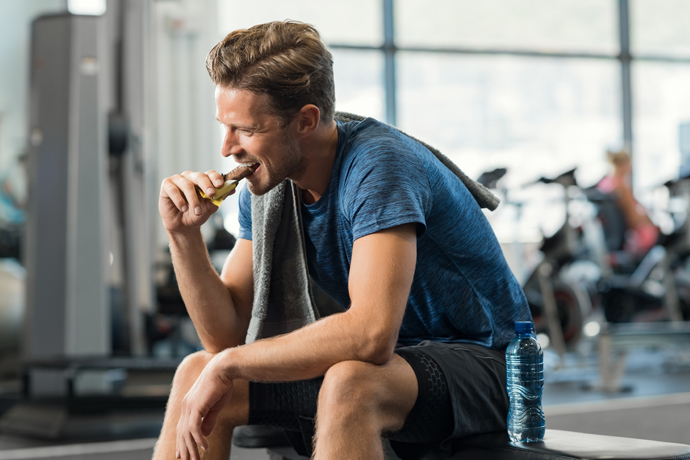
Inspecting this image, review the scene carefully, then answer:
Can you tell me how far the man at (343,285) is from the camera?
1.12 metres

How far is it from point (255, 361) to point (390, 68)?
584cm

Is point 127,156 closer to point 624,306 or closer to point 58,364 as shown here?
point 58,364

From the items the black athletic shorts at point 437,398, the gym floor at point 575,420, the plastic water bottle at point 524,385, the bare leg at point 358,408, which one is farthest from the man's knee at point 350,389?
the gym floor at point 575,420

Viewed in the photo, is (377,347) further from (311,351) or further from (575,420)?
(575,420)

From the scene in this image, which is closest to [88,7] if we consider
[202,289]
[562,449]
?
[202,289]

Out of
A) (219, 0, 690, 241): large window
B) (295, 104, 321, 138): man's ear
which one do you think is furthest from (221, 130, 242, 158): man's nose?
(219, 0, 690, 241): large window

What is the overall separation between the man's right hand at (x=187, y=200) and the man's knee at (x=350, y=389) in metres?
0.38

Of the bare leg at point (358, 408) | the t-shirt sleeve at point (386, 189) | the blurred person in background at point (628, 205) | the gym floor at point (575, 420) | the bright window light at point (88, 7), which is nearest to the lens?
the bare leg at point (358, 408)

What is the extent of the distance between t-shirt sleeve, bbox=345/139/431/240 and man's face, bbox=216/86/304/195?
12 cm

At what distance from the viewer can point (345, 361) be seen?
3.67ft

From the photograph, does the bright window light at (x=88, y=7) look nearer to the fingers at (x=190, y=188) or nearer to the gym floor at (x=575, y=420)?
the gym floor at (x=575, y=420)

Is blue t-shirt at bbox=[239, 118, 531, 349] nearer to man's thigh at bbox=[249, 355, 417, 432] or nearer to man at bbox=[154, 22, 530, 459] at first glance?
man at bbox=[154, 22, 530, 459]

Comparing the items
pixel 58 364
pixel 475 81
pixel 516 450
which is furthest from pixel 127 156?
pixel 475 81

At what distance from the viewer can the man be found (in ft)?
3.67
